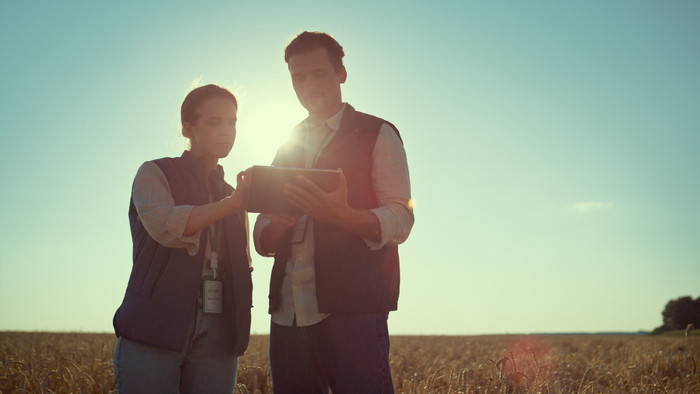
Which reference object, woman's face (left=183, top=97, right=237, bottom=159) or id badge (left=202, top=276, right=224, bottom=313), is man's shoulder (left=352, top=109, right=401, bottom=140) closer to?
woman's face (left=183, top=97, right=237, bottom=159)

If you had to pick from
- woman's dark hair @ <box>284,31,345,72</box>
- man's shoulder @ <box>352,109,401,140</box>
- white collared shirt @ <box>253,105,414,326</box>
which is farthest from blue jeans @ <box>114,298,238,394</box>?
woman's dark hair @ <box>284,31,345,72</box>

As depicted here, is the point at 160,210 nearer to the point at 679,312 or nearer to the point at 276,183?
the point at 276,183

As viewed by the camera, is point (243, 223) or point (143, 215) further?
point (243, 223)

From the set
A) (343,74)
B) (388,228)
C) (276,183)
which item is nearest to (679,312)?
(343,74)

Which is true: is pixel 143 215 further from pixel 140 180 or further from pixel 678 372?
pixel 678 372

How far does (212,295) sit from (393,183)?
4.26 ft

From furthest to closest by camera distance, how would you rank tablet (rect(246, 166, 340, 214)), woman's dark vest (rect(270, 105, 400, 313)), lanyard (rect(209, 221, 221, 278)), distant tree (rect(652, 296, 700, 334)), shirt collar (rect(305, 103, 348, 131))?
distant tree (rect(652, 296, 700, 334)) < lanyard (rect(209, 221, 221, 278)) < shirt collar (rect(305, 103, 348, 131)) < woman's dark vest (rect(270, 105, 400, 313)) < tablet (rect(246, 166, 340, 214))

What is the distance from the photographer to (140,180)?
10.1 feet

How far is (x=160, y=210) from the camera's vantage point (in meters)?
2.91

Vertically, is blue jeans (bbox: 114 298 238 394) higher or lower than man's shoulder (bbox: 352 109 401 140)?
lower

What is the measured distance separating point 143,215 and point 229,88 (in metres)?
1.08

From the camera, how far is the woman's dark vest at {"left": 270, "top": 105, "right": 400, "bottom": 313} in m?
2.62

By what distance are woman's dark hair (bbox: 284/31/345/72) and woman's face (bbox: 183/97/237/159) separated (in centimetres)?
54

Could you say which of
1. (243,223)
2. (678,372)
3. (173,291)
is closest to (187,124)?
(243,223)
